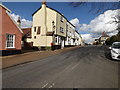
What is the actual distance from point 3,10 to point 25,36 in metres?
18.5

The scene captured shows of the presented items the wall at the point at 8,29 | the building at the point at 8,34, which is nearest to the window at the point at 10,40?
the building at the point at 8,34

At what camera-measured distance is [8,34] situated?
47.0ft

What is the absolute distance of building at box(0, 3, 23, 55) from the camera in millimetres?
13539

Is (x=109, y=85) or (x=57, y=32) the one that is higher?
(x=57, y=32)

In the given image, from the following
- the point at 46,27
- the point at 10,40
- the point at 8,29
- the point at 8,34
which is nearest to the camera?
the point at 8,29

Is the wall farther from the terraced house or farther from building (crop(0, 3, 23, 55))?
the terraced house

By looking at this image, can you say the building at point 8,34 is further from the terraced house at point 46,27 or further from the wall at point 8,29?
the terraced house at point 46,27

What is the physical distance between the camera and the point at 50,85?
4.68m

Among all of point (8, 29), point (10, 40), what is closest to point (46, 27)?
point (10, 40)

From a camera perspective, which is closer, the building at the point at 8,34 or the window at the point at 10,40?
the building at the point at 8,34

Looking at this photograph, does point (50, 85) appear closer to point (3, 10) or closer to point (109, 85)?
point (109, 85)

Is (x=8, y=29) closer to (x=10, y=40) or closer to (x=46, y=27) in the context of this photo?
(x=10, y=40)

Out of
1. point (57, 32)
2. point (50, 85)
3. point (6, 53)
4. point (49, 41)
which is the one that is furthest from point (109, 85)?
point (57, 32)

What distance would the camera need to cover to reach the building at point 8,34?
13.5 m
